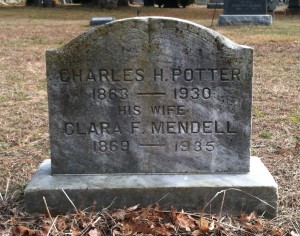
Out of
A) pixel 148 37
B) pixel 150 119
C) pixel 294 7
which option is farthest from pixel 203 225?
pixel 294 7

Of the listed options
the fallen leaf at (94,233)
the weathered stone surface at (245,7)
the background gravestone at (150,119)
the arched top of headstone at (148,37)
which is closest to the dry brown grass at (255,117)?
the background gravestone at (150,119)

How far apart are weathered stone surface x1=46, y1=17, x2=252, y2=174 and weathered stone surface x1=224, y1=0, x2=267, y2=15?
626 inches

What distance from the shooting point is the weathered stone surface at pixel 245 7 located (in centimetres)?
1894

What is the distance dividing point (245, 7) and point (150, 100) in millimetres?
16363

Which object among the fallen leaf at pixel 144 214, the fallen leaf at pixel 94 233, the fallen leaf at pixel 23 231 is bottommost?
the fallen leaf at pixel 23 231

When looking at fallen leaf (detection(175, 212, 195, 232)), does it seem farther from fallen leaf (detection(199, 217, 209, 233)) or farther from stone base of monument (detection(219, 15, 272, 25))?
stone base of monument (detection(219, 15, 272, 25))

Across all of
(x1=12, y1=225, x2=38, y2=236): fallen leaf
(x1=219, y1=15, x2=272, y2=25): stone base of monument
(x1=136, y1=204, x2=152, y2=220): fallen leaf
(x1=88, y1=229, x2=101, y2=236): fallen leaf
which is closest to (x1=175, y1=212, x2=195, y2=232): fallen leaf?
(x1=136, y1=204, x2=152, y2=220): fallen leaf

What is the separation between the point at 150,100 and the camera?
12.0 feet

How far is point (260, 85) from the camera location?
8406mm

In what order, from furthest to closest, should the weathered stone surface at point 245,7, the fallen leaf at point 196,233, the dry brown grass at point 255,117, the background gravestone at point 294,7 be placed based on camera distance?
the background gravestone at point 294,7 < the weathered stone surface at point 245,7 < the dry brown grass at point 255,117 < the fallen leaf at point 196,233

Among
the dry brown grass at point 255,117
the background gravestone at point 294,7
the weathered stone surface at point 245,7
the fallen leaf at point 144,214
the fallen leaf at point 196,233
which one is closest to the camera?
the fallen leaf at point 196,233

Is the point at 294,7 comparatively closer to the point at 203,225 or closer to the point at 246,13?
the point at 246,13

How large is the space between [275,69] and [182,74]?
6661mm

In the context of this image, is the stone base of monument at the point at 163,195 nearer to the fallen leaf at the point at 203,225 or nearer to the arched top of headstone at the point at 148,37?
the fallen leaf at the point at 203,225
